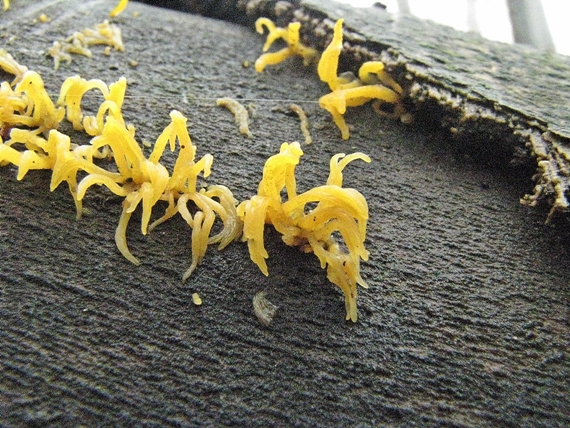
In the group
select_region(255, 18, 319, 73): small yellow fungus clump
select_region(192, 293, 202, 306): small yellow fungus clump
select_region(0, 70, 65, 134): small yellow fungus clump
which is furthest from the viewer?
select_region(255, 18, 319, 73): small yellow fungus clump

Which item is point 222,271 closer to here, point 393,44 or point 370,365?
point 370,365

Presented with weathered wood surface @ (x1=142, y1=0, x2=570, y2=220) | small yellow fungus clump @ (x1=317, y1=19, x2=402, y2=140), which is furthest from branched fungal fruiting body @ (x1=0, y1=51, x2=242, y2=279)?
weathered wood surface @ (x1=142, y1=0, x2=570, y2=220)

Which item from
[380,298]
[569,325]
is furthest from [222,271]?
[569,325]

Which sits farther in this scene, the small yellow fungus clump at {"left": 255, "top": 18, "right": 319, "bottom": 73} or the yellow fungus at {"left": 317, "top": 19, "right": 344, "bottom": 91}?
the small yellow fungus clump at {"left": 255, "top": 18, "right": 319, "bottom": 73}

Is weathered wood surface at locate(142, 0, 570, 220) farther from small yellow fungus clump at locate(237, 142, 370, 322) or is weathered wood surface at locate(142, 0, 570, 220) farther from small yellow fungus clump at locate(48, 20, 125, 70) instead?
small yellow fungus clump at locate(48, 20, 125, 70)

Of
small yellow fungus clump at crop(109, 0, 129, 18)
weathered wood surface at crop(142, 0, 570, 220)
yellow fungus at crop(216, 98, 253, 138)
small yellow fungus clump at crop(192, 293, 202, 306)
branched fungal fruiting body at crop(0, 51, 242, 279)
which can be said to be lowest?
small yellow fungus clump at crop(192, 293, 202, 306)

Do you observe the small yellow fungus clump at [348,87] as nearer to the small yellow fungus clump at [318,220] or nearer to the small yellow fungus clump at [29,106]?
the small yellow fungus clump at [318,220]

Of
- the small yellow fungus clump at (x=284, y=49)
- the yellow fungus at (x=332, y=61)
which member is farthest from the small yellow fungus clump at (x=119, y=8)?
the yellow fungus at (x=332, y=61)
